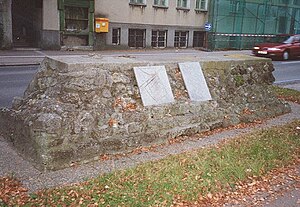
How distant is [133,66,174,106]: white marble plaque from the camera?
669 centimetres

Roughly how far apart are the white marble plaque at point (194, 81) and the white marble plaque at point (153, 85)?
1.75ft

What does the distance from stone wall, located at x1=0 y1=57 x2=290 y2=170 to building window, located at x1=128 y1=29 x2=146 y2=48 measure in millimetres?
17577

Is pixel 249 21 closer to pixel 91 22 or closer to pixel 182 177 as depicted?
pixel 91 22

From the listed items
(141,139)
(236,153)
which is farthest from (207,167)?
(141,139)

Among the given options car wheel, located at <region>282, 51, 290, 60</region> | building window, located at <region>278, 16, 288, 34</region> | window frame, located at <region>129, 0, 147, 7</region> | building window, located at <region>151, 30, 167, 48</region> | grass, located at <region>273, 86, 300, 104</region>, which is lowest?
grass, located at <region>273, 86, 300, 104</region>

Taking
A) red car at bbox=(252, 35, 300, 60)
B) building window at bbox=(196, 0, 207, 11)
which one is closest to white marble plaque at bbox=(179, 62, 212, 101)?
red car at bbox=(252, 35, 300, 60)

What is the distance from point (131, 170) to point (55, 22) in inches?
696

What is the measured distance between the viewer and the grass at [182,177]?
448cm

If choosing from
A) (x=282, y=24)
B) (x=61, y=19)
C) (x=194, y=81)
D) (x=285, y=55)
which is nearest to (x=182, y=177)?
(x=194, y=81)

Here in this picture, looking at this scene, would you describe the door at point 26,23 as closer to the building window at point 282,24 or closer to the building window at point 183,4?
the building window at point 183,4

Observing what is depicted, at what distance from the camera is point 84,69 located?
6039 millimetres

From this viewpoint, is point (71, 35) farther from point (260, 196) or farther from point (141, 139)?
point (260, 196)

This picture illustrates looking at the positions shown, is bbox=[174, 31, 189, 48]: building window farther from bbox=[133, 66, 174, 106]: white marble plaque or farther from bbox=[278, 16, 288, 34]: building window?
bbox=[133, 66, 174, 106]: white marble plaque

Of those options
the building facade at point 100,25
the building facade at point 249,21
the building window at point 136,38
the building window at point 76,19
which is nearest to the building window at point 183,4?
the building facade at point 100,25
